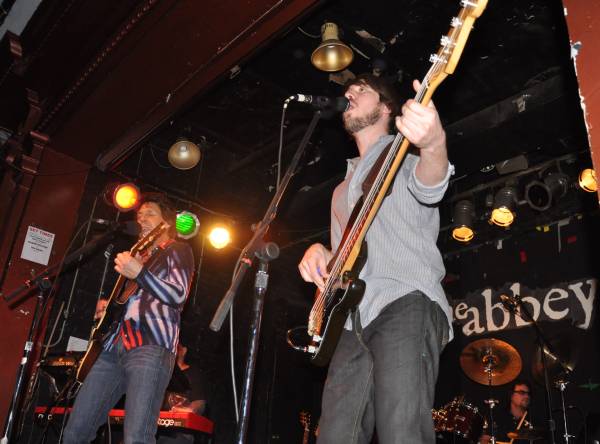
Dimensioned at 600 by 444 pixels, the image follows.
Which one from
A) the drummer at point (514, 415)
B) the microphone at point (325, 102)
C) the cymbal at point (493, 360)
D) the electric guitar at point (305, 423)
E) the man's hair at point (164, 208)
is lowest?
the electric guitar at point (305, 423)

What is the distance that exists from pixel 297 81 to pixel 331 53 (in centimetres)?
134

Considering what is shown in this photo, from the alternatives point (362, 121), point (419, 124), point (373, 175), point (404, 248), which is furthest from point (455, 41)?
point (362, 121)

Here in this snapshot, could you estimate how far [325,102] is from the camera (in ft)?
9.11

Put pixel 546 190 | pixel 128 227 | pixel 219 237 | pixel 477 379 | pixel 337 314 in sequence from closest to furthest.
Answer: pixel 337 314 < pixel 128 227 < pixel 219 237 < pixel 546 190 < pixel 477 379

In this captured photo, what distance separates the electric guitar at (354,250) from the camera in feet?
6.81

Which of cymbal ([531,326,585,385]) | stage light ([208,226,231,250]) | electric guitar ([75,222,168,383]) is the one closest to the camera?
electric guitar ([75,222,168,383])

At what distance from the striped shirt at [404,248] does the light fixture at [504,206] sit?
5349 mm

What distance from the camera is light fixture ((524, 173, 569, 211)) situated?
7074mm

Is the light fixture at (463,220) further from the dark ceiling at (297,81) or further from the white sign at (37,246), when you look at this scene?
the white sign at (37,246)

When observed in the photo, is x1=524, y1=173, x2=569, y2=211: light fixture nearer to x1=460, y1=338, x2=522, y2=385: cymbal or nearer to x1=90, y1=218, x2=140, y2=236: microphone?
x1=460, y1=338, x2=522, y2=385: cymbal

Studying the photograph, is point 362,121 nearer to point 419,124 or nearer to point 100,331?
point 419,124

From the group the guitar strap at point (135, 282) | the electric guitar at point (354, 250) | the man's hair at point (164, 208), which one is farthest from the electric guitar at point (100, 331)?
the electric guitar at point (354, 250)

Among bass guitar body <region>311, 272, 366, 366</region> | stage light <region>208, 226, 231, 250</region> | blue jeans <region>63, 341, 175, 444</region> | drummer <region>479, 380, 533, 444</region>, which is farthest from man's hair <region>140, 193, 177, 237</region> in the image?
drummer <region>479, 380, 533, 444</region>

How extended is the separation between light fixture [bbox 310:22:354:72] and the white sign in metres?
3.46
